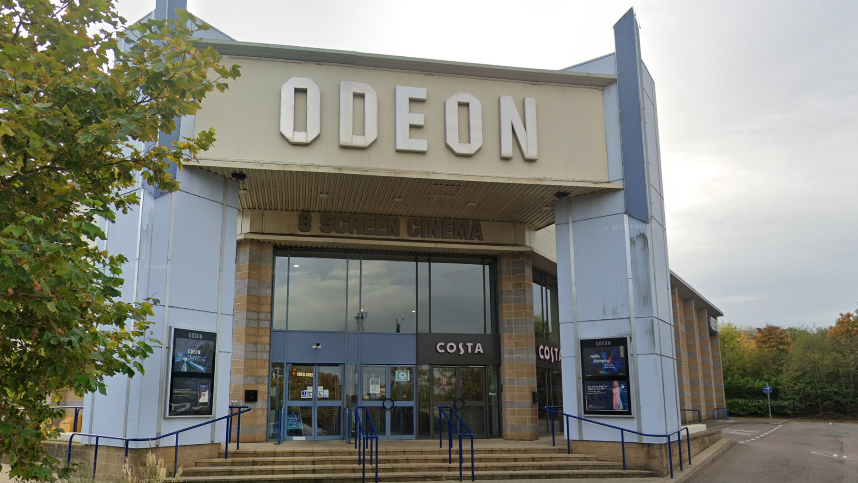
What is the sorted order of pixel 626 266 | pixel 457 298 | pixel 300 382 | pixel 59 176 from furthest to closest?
1. pixel 457 298
2. pixel 300 382
3. pixel 626 266
4. pixel 59 176

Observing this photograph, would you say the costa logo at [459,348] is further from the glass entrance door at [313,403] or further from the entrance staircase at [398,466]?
the entrance staircase at [398,466]

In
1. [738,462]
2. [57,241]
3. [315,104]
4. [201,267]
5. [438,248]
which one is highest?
[315,104]

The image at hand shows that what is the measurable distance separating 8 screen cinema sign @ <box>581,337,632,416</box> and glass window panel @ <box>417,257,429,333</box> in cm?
551

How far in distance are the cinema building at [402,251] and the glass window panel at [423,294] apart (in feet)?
0.19

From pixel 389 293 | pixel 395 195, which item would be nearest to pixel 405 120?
pixel 395 195

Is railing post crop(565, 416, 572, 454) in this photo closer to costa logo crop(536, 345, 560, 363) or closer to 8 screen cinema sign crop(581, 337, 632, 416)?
8 screen cinema sign crop(581, 337, 632, 416)

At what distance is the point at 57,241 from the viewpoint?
653 cm

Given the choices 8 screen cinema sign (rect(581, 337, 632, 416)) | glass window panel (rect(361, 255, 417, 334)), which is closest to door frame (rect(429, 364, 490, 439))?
glass window panel (rect(361, 255, 417, 334))

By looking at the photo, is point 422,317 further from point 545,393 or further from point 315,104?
point 315,104

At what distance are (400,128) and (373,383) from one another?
7.43m

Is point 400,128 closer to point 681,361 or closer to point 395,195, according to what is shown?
point 395,195

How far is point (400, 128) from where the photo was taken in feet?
47.1

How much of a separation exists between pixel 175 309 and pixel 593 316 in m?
8.70

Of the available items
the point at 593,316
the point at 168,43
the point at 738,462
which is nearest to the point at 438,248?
the point at 593,316
